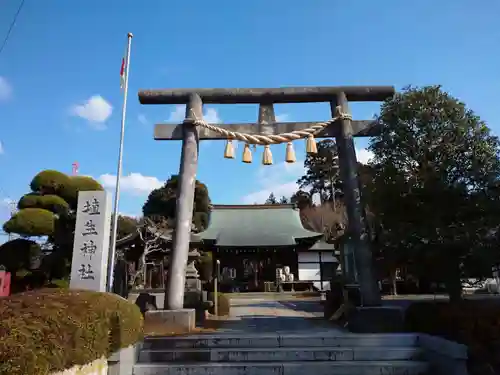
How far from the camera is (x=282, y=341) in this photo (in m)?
6.06

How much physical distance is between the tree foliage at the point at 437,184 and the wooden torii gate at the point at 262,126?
1.03m

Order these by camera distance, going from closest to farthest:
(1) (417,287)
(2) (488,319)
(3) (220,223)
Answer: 1. (2) (488,319)
2. (1) (417,287)
3. (3) (220,223)

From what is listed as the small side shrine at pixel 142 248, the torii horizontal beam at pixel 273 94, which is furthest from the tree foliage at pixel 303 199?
the torii horizontal beam at pixel 273 94

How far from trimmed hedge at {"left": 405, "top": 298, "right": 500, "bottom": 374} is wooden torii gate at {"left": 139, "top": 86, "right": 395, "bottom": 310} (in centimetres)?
260

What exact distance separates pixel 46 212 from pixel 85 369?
13.7m

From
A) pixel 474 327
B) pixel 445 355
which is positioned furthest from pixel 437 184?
pixel 445 355

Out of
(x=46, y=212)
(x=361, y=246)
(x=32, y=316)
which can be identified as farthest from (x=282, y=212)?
(x=32, y=316)

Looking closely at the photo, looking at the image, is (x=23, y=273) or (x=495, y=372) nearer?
(x=495, y=372)

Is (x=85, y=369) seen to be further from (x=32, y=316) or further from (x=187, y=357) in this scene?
(x=187, y=357)

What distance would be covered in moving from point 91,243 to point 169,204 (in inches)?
1294

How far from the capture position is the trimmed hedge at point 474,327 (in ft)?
15.2

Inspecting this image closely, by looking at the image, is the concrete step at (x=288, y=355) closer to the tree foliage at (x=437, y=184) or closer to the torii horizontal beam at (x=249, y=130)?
the tree foliage at (x=437, y=184)

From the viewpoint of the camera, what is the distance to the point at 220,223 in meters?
32.4

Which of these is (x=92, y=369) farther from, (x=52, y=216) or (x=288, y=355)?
(x=52, y=216)
